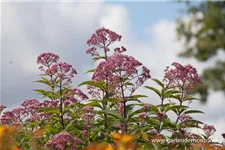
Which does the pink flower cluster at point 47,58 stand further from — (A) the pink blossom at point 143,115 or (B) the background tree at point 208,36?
(B) the background tree at point 208,36

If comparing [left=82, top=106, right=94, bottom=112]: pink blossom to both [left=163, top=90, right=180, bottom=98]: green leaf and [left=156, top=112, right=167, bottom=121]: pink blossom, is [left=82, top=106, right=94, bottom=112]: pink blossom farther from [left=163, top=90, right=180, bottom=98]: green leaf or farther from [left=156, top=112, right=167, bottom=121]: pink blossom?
[left=163, top=90, right=180, bottom=98]: green leaf

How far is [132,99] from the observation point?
268 inches

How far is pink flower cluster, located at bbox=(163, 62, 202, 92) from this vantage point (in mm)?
8023

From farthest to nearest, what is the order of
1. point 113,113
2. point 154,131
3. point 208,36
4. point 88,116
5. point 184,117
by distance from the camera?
point 208,36, point 184,117, point 154,131, point 88,116, point 113,113

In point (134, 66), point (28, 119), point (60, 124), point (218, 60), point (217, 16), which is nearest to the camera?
point (134, 66)

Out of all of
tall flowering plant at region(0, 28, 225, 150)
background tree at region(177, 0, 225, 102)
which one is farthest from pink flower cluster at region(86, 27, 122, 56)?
background tree at region(177, 0, 225, 102)

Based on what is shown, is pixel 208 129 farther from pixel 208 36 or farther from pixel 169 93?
pixel 208 36

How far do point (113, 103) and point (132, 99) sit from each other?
0.31 metres

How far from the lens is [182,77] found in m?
8.04

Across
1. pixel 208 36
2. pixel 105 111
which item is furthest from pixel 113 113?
pixel 208 36

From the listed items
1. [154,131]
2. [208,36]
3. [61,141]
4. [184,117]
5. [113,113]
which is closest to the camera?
[61,141]

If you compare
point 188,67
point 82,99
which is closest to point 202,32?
point 188,67

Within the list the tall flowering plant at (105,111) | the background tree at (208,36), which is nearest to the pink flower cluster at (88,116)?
the tall flowering plant at (105,111)

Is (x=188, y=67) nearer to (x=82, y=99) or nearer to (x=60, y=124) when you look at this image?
(x=82, y=99)
